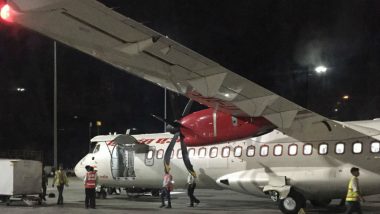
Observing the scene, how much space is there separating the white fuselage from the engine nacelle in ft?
3.70

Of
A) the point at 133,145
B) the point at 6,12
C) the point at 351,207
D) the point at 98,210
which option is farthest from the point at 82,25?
the point at 133,145

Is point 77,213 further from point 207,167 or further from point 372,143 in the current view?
point 372,143

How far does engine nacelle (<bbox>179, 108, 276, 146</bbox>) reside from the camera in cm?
1512

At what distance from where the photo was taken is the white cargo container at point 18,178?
1894 cm

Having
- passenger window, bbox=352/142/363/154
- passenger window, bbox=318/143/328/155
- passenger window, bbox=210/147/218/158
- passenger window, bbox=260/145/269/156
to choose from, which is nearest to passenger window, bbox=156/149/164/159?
passenger window, bbox=210/147/218/158

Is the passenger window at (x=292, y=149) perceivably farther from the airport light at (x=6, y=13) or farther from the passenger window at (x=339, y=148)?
the airport light at (x=6, y=13)

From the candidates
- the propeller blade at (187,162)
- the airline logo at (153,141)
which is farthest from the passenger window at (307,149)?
the airline logo at (153,141)

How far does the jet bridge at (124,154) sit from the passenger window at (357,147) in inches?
319

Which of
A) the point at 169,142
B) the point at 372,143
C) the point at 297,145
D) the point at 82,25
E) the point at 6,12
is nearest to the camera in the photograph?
the point at 6,12

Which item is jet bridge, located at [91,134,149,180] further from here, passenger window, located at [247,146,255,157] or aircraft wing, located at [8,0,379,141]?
aircraft wing, located at [8,0,379,141]

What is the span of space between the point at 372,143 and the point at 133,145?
935 cm

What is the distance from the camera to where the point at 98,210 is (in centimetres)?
1725

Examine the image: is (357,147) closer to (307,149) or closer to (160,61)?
(307,149)

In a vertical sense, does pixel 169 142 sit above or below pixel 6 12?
below
